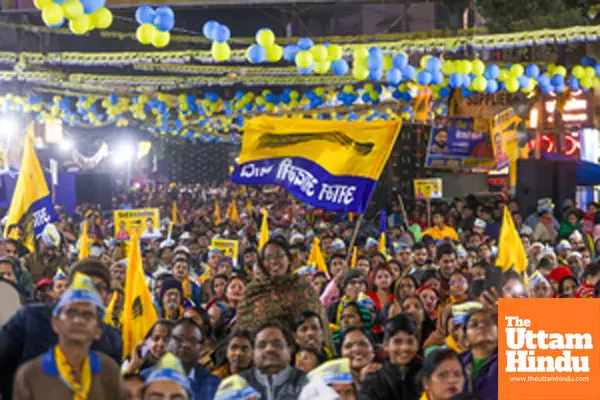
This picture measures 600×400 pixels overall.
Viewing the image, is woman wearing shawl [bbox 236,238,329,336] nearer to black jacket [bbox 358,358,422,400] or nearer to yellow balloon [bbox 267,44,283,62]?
black jacket [bbox 358,358,422,400]

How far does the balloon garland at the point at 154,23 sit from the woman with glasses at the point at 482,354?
618 cm

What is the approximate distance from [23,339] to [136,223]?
31.6 ft

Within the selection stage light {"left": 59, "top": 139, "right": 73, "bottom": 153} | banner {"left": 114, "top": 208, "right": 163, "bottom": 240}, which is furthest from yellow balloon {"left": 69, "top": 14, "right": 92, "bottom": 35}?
stage light {"left": 59, "top": 139, "right": 73, "bottom": 153}

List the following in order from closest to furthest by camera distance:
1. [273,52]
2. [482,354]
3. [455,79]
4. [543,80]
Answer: [482,354]
[273,52]
[455,79]
[543,80]

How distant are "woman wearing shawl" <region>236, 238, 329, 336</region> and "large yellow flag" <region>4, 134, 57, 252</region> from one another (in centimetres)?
479

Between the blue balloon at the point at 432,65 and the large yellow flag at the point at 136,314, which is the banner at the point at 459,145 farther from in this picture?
the large yellow flag at the point at 136,314

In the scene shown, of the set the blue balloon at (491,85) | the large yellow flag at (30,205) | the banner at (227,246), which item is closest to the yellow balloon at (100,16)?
the large yellow flag at (30,205)

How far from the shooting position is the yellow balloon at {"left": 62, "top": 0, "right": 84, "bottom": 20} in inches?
343

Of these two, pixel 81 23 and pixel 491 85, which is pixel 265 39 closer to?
pixel 81 23

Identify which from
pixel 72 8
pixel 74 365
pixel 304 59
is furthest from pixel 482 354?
pixel 304 59

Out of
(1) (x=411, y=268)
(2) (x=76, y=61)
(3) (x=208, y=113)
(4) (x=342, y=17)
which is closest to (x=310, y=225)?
(3) (x=208, y=113)

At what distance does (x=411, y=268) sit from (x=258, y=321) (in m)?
4.13

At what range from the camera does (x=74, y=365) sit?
368 centimetres

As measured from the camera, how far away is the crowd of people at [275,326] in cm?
379
